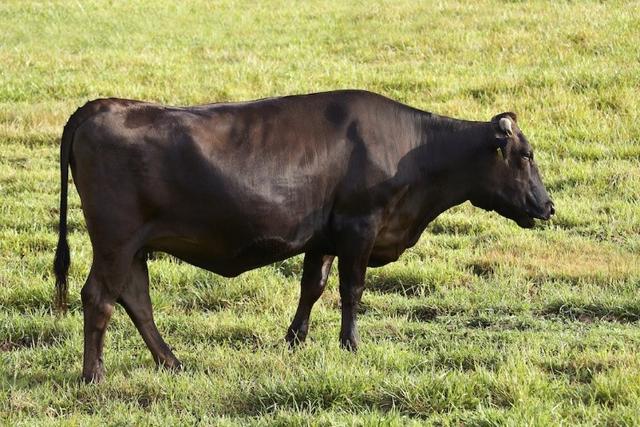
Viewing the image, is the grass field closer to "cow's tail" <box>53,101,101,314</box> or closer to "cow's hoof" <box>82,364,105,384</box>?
"cow's hoof" <box>82,364,105,384</box>

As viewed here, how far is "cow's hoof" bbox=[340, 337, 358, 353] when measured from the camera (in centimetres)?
793

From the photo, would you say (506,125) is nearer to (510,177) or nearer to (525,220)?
(510,177)

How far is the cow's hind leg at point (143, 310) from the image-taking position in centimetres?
764

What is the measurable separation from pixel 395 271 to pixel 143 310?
2787mm

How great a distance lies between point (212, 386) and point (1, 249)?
4.20m

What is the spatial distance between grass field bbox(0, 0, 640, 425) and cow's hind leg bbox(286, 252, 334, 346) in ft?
0.61

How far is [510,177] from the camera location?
8.73m

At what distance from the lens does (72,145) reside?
294 inches

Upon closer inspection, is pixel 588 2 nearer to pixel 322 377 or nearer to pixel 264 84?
pixel 264 84

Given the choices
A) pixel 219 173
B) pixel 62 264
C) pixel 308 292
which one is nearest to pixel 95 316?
pixel 62 264

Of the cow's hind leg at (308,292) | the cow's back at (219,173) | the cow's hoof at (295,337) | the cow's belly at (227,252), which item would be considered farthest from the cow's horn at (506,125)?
the cow's hoof at (295,337)

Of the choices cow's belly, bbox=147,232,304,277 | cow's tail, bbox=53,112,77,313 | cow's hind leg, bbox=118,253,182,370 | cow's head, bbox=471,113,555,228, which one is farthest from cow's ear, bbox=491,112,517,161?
cow's tail, bbox=53,112,77,313

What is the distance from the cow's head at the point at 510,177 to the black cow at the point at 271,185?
1 centimetres

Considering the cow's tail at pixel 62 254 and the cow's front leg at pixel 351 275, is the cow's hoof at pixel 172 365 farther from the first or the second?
the cow's front leg at pixel 351 275
